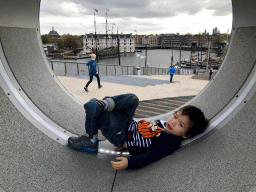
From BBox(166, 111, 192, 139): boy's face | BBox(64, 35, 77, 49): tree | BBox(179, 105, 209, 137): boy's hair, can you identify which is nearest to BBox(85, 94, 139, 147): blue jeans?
BBox(166, 111, 192, 139): boy's face

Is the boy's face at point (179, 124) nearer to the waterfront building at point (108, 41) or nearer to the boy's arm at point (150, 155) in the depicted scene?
the boy's arm at point (150, 155)

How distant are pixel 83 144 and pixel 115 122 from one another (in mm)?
372

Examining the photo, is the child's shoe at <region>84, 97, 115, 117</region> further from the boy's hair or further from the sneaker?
the boy's hair

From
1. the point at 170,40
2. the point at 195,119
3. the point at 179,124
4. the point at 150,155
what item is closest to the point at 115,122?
the point at 150,155

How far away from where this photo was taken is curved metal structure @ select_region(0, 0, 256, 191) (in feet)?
4.48

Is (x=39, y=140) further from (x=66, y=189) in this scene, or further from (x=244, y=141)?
(x=244, y=141)

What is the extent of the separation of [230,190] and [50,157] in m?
1.38

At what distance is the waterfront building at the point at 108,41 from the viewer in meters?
69.7

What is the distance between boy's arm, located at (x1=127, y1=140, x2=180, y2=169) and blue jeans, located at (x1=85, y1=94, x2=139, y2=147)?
0.31 m

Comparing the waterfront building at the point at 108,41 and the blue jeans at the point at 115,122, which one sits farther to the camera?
the waterfront building at the point at 108,41

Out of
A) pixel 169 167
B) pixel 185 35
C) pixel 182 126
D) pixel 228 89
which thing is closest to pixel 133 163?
pixel 169 167

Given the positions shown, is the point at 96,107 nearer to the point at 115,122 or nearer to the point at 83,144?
the point at 115,122

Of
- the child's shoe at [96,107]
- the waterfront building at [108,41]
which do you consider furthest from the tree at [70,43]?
the child's shoe at [96,107]

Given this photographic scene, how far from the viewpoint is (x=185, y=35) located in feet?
440
